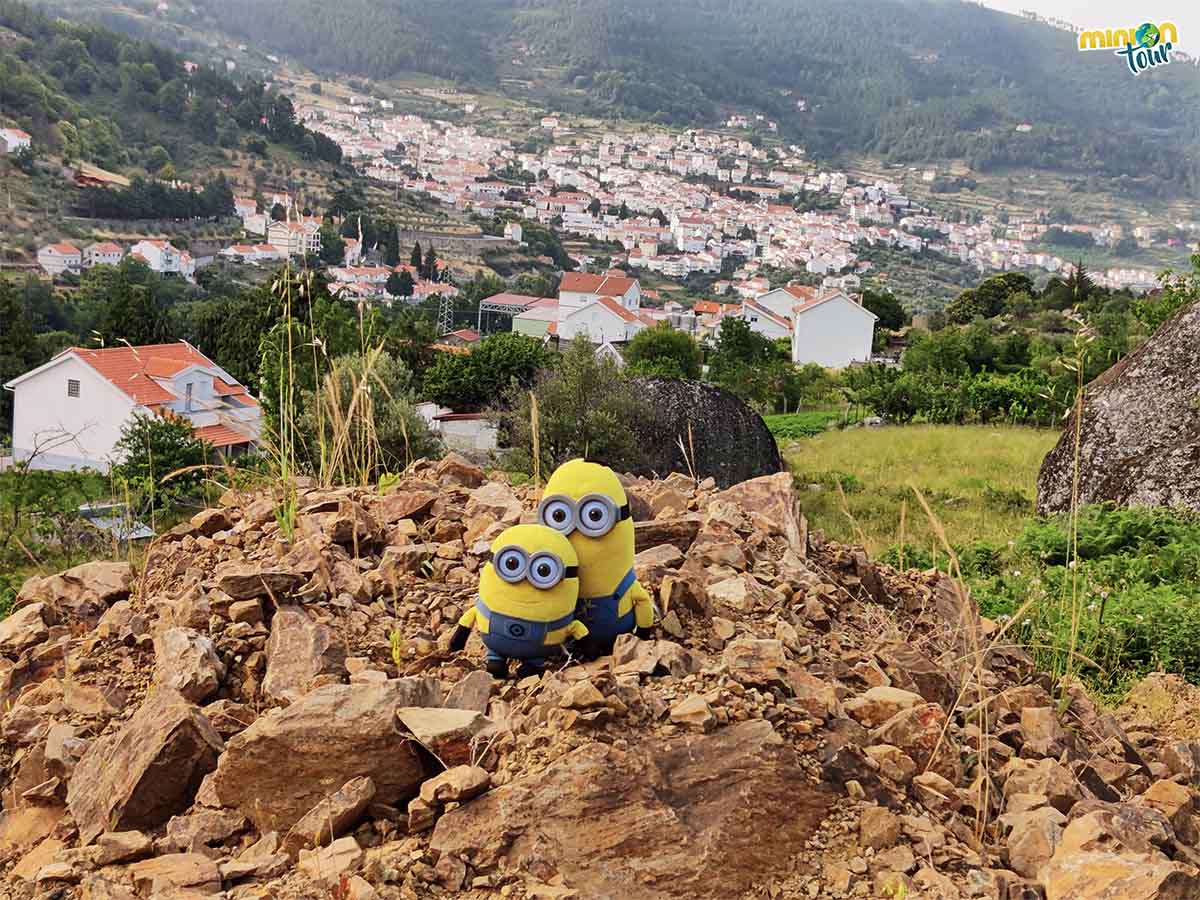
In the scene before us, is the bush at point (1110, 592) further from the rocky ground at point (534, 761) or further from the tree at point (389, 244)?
the tree at point (389, 244)

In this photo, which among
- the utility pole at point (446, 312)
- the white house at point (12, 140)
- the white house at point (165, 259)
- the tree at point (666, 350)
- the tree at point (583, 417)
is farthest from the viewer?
the white house at point (12, 140)

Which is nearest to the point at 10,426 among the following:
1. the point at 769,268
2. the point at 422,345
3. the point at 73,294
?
the point at 422,345

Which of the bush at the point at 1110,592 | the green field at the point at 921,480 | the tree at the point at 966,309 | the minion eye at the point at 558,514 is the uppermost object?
the minion eye at the point at 558,514

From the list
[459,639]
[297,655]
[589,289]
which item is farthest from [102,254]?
[459,639]

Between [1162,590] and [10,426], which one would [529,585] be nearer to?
[1162,590]

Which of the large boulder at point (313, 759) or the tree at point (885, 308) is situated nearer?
the large boulder at point (313, 759)

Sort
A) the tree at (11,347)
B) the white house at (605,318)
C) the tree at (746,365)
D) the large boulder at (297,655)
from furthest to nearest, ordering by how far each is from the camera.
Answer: the white house at (605,318) < the tree at (11,347) < the tree at (746,365) < the large boulder at (297,655)

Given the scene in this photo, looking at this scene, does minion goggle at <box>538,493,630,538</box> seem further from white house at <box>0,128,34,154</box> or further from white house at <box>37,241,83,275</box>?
white house at <box>0,128,34,154</box>

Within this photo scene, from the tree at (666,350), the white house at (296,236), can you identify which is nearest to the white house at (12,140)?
the tree at (666,350)
